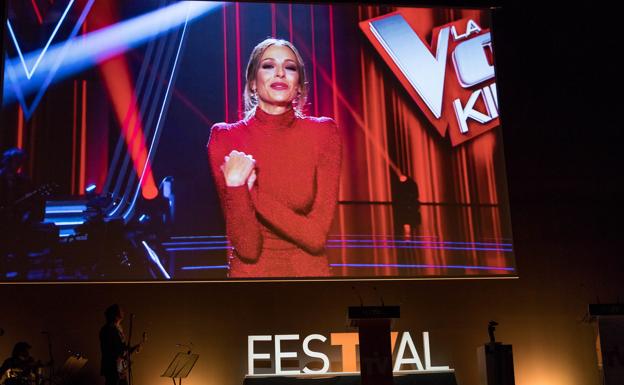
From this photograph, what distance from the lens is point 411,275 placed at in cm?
828

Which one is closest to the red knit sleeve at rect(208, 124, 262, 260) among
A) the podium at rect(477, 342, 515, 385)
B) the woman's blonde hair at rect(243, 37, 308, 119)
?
the woman's blonde hair at rect(243, 37, 308, 119)

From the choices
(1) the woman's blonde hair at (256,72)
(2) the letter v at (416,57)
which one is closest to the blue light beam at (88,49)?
(1) the woman's blonde hair at (256,72)

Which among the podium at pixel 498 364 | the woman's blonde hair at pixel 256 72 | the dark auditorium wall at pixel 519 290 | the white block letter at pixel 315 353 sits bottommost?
the podium at pixel 498 364

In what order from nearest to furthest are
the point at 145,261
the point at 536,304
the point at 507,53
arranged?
the point at 145,261 → the point at 536,304 → the point at 507,53

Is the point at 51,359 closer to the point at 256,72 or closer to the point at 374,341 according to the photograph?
the point at 374,341

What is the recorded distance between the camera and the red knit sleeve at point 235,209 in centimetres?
811

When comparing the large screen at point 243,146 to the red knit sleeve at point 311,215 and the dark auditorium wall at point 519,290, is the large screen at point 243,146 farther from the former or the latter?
the dark auditorium wall at point 519,290

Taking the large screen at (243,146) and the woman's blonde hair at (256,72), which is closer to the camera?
the large screen at (243,146)

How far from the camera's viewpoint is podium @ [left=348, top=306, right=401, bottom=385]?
6.58 m

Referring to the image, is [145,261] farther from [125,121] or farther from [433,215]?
Result: [433,215]

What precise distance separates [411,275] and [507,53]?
3259mm

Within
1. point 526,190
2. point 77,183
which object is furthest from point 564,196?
point 77,183

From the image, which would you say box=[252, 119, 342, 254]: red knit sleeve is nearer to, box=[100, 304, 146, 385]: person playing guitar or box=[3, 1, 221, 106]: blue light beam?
box=[100, 304, 146, 385]: person playing guitar

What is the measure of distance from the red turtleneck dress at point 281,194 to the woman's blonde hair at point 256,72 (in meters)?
0.11
